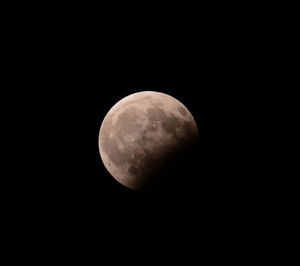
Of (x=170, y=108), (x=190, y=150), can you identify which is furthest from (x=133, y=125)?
(x=190, y=150)

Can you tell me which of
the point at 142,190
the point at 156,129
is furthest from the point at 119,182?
the point at 156,129

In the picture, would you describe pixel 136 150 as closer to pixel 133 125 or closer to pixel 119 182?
pixel 133 125

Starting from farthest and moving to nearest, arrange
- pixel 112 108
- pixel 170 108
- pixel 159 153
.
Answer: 1. pixel 112 108
2. pixel 170 108
3. pixel 159 153

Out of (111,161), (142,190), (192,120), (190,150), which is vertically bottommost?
(142,190)

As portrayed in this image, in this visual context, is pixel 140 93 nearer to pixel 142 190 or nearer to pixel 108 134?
pixel 108 134

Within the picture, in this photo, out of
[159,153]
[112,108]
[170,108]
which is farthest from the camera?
[112,108]

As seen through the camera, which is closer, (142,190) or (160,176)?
(160,176)

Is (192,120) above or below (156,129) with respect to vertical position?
above
